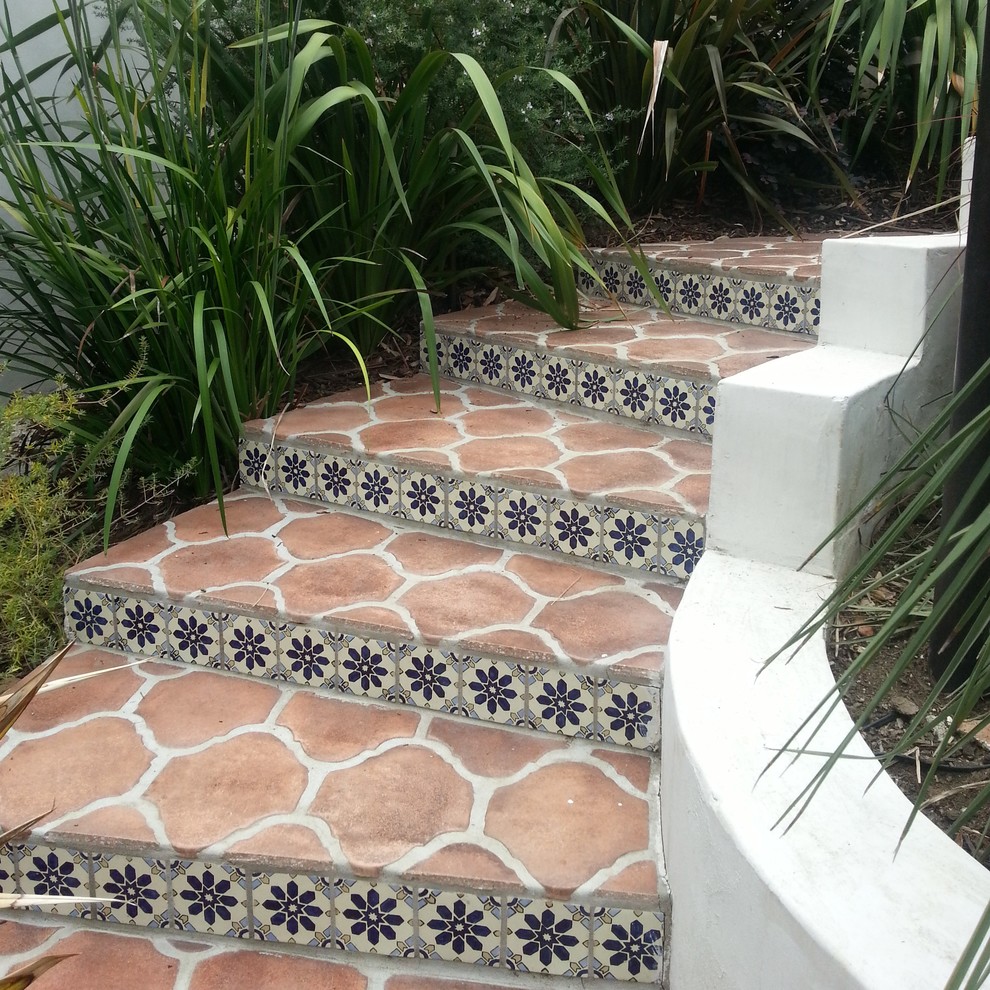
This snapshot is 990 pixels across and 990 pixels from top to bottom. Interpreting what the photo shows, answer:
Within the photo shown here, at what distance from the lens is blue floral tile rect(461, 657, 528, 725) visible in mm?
2098

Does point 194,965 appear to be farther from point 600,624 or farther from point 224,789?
point 600,624

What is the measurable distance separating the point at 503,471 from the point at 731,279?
125 cm

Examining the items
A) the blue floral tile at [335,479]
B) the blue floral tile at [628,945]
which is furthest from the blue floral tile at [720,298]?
the blue floral tile at [628,945]

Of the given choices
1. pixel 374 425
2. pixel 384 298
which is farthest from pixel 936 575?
pixel 384 298

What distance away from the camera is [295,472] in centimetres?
283

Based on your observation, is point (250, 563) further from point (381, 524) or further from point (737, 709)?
point (737, 709)

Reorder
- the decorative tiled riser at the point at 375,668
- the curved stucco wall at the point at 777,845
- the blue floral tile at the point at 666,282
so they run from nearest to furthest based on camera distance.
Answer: the curved stucco wall at the point at 777,845, the decorative tiled riser at the point at 375,668, the blue floral tile at the point at 666,282

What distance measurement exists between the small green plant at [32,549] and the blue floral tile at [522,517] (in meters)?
1.04

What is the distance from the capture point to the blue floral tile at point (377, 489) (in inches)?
106

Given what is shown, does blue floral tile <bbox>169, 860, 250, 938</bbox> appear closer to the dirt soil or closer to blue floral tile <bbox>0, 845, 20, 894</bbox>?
blue floral tile <bbox>0, 845, 20, 894</bbox>

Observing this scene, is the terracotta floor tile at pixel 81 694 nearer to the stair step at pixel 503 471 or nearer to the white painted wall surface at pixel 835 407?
the stair step at pixel 503 471

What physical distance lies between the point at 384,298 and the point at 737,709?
78.6 inches

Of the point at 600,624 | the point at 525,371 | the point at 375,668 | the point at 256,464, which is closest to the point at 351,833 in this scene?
the point at 375,668

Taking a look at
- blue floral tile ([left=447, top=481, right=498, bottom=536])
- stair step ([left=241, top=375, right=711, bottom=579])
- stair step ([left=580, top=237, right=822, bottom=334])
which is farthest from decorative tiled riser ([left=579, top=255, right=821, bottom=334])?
blue floral tile ([left=447, top=481, right=498, bottom=536])
